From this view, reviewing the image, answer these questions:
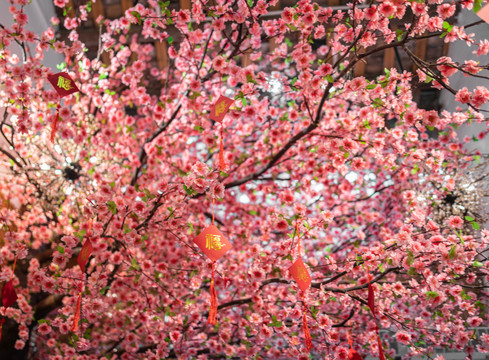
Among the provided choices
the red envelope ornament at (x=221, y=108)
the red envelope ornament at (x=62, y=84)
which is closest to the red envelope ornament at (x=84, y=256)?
the red envelope ornament at (x=62, y=84)

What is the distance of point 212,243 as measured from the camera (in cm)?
254

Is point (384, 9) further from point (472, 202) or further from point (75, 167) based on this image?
point (75, 167)

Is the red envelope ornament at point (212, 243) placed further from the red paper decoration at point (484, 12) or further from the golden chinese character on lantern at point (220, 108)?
the red paper decoration at point (484, 12)

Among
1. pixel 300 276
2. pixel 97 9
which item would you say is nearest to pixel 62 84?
pixel 300 276

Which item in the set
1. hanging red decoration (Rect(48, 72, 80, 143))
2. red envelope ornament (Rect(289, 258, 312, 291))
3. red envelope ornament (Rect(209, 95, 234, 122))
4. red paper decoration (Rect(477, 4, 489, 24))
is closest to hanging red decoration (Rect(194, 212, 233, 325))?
red envelope ornament (Rect(289, 258, 312, 291))

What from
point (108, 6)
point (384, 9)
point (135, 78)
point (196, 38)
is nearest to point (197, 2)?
point (196, 38)

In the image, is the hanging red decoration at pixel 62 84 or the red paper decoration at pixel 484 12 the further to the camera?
the hanging red decoration at pixel 62 84

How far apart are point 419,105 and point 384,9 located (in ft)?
8.79

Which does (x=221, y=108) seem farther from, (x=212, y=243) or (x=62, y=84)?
(x=62, y=84)

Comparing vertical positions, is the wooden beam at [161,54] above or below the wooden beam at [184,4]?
above

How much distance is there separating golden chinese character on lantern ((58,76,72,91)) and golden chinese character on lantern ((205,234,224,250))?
1426 mm

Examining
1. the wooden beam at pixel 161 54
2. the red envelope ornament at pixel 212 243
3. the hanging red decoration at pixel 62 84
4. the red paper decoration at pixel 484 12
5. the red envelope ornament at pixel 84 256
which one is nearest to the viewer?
the red paper decoration at pixel 484 12

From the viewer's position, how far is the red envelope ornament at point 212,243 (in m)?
2.52

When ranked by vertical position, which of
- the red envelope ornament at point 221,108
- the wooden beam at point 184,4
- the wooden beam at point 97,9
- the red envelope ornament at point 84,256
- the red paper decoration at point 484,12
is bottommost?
the red envelope ornament at point 84,256
